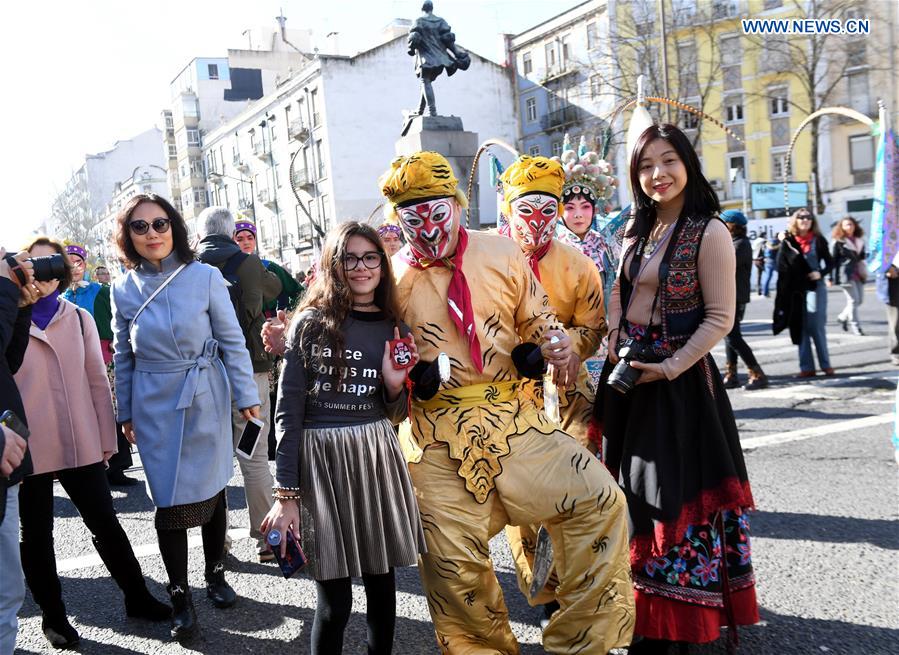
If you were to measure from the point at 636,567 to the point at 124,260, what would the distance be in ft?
8.42

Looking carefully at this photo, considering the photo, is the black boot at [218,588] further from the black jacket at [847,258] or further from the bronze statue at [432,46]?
the black jacket at [847,258]

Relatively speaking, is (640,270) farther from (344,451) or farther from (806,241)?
(806,241)

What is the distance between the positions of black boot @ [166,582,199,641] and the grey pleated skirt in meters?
1.12

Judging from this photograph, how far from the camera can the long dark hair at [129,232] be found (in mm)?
3379

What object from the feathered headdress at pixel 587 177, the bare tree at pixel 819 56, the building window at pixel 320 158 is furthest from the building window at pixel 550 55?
the feathered headdress at pixel 587 177

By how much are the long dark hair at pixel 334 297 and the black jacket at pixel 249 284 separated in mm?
1624

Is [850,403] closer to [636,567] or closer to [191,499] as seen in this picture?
[636,567]

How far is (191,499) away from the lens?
10.9 feet

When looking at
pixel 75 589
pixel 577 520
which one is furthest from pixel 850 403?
pixel 75 589

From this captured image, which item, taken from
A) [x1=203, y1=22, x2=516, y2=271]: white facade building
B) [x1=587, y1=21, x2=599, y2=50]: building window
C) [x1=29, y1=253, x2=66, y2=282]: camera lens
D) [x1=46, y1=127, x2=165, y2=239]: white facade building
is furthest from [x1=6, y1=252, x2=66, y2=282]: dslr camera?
[x1=46, y1=127, x2=165, y2=239]: white facade building

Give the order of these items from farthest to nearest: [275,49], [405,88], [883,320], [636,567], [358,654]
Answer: [275,49] < [405,88] < [883,320] < [358,654] < [636,567]

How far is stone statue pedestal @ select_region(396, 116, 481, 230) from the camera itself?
29.7ft

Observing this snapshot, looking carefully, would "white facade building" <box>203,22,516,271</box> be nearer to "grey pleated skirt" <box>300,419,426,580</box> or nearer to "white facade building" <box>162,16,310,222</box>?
"white facade building" <box>162,16,310,222</box>

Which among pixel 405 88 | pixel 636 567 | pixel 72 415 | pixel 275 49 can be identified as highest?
pixel 275 49
